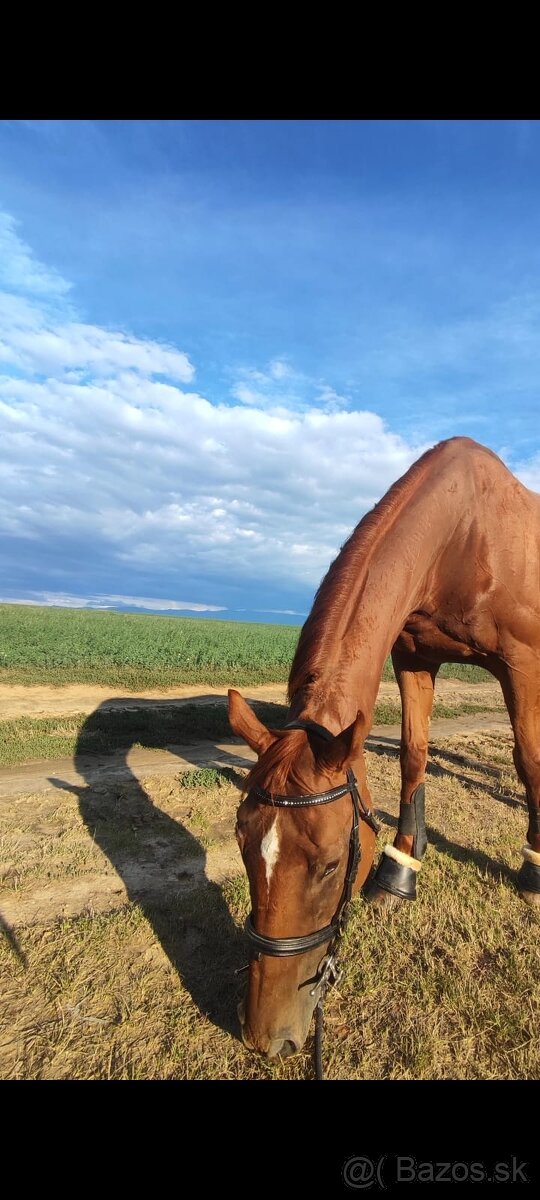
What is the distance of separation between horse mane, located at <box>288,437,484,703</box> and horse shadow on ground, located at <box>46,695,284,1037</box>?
74.1 inches

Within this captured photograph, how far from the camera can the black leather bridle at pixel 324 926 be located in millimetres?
2176

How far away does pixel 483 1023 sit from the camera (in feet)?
9.36

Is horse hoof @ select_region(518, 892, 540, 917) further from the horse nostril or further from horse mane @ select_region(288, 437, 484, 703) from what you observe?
horse mane @ select_region(288, 437, 484, 703)

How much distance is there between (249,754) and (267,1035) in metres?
7.22

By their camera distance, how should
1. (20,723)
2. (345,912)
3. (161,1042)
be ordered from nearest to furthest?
(345,912) → (161,1042) → (20,723)

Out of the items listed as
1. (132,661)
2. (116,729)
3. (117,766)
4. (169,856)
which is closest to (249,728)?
(169,856)

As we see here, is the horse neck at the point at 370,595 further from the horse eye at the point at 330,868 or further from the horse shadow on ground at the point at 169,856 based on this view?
the horse shadow on ground at the point at 169,856

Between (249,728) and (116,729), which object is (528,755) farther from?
(116,729)

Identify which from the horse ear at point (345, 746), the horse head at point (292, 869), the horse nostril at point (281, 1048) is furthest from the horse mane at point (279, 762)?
the horse nostril at point (281, 1048)

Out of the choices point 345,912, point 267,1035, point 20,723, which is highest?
point 345,912
